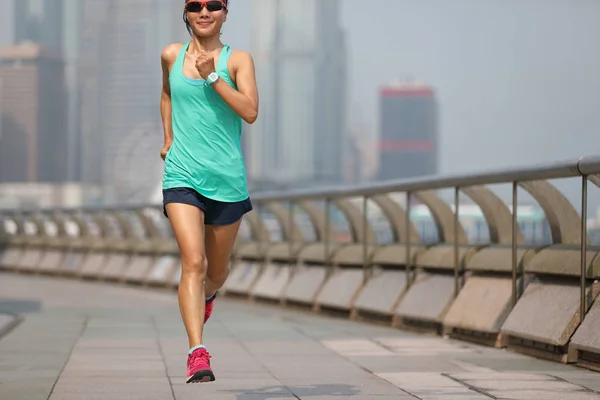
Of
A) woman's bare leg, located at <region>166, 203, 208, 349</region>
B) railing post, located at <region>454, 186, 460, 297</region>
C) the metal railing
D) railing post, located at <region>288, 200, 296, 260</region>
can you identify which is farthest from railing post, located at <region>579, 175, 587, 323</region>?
railing post, located at <region>288, 200, 296, 260</region>

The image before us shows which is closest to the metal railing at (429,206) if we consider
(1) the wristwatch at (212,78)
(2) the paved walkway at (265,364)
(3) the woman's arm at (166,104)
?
(2) the paved walkway at (265,364)

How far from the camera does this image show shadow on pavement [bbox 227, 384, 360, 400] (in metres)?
6.93

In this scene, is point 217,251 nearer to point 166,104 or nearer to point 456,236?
point 166,104

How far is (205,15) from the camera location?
664cm

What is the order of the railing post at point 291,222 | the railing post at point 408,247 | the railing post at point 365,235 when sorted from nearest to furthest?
the railing post at point 408,247 → the railing post at point 365,235 → the railing post at point 291,222

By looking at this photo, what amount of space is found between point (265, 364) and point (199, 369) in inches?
100

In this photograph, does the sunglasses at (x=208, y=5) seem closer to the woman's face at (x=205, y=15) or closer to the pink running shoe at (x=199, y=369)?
the woman's face at (x=205, y=15)

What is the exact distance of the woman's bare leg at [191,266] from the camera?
6.47 metres

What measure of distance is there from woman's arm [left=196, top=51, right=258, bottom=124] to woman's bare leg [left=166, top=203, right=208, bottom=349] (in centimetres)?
55

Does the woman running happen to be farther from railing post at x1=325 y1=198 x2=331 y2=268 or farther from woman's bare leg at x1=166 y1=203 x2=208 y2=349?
railing post at x1=325 y1=198 x2=331 y2=268

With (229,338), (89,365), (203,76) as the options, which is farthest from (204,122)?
(229,338)

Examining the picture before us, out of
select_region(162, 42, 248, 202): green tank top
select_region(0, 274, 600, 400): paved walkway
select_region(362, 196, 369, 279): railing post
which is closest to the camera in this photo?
select_region(162, 42, 248, 202): green tank top

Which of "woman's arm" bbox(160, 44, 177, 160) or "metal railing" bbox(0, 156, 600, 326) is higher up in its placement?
"woman's arm" bbox(160, 44, 177, 160)

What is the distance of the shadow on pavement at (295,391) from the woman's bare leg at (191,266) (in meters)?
0.61
